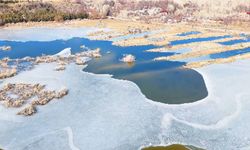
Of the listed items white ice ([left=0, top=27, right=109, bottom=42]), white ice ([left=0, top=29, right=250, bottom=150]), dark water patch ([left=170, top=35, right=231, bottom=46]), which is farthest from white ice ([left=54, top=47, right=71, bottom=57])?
dark water patch ([left=170, top=35, right=231, bottom=46])

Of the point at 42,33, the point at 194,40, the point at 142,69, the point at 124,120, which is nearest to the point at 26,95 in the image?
the point at 124,120

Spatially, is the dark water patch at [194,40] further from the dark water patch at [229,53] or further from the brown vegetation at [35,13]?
the brown vegetation at [35,13]

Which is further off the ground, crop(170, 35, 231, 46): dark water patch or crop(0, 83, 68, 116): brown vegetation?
crop(170, 35, 231, 46): dark water patch

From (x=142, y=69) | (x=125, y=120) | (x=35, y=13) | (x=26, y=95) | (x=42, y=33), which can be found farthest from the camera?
(x=35, y=13)

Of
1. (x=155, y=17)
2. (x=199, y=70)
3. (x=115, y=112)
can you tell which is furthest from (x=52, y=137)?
(x=155, y=17)

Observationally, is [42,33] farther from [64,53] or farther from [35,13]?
[64,53]

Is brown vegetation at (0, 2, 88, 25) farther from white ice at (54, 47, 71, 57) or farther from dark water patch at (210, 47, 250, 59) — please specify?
dark water patch at (210, 47, 250, 59)
